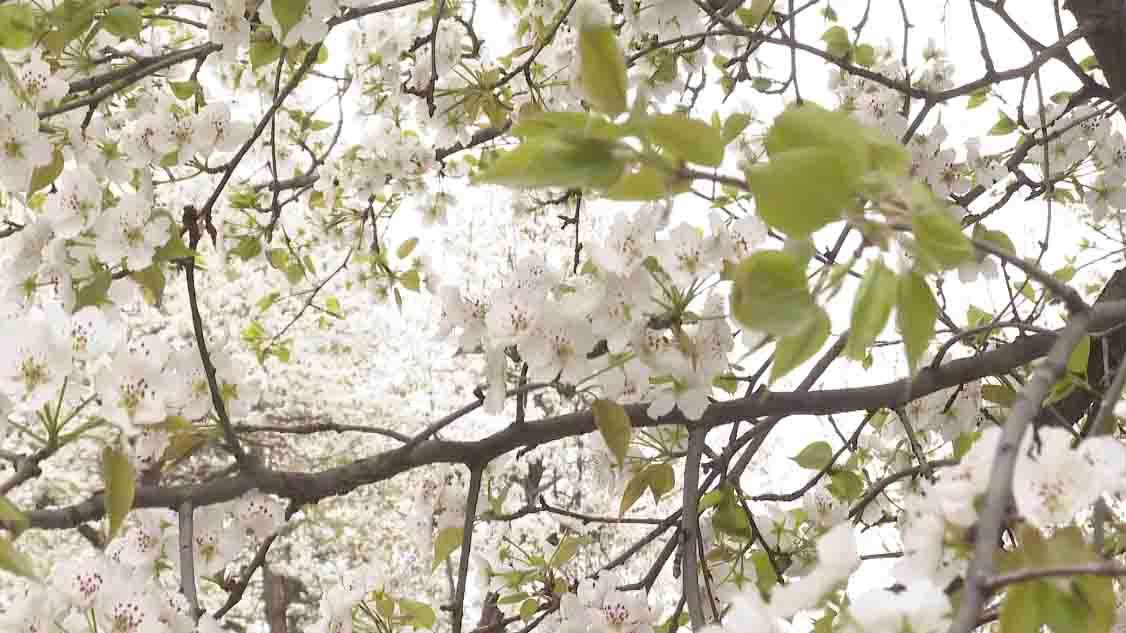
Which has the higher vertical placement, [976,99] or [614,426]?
[976,99]

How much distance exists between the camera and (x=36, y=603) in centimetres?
84

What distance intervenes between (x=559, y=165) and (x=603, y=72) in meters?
0.06

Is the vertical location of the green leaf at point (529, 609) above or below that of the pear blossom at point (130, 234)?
below

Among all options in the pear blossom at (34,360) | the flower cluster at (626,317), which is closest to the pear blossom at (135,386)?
the pear blossom at (34,360)

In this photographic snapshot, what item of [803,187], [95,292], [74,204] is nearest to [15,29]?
[74,204]

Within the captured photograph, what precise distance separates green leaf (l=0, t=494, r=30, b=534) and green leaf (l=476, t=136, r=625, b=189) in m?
0.32

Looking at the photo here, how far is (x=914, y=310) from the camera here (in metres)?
0.55

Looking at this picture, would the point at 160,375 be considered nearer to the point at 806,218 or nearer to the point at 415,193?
the point at 806,218

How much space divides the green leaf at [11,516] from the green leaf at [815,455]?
3.14ft

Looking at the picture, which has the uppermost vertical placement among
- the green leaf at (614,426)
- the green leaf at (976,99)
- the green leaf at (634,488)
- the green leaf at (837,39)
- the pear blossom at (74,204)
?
the green leaf at (837,39)

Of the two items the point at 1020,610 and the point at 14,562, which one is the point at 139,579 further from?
the point at 1020,610

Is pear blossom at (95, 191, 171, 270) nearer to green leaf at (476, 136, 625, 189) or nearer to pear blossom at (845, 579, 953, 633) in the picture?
green leaf at (476, 136, 625, 189)

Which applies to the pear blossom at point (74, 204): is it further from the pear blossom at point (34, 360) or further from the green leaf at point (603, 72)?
the green leaf at point (603, 72)

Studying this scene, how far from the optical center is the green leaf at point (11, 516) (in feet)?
1.90
